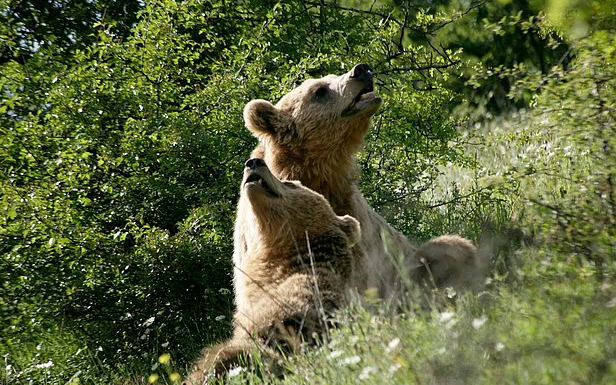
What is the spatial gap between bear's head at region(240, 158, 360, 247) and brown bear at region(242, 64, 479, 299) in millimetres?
1353

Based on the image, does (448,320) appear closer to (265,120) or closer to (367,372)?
(367,372)

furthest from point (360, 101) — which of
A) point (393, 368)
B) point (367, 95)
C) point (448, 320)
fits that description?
point (393, 368)

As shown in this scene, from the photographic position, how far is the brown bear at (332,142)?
7832 mm

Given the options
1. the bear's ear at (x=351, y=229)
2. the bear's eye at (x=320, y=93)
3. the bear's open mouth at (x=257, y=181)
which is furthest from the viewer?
the bear's eye at (x=320, y=93)

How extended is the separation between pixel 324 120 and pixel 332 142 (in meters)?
0.22

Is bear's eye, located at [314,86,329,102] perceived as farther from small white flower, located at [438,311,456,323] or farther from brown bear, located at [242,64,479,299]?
small white flower, located at [438,311,456,323]

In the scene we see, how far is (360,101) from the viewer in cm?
807

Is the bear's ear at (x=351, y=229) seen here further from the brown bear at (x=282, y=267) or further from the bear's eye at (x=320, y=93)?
the bear's eye at (x=320, y=93)

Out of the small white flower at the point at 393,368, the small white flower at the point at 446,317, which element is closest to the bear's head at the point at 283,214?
the small white flower at the point at 446,317

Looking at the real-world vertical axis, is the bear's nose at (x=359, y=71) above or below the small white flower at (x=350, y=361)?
above

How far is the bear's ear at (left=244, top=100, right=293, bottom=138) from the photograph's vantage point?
25.8 ft

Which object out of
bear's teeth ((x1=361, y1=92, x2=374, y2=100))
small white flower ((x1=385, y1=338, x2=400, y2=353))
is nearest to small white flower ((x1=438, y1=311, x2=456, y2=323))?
small white flower ((x1=385, y1=338, x2=400, y2=353))

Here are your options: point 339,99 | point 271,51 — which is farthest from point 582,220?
point 271,51

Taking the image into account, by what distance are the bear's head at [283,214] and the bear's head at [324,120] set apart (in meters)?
1.65
